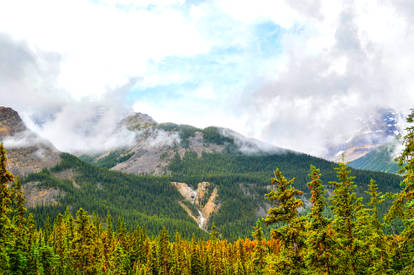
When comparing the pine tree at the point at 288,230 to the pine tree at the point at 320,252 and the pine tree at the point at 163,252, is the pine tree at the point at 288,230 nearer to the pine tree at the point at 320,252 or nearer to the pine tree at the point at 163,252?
the pine tree at the point at 320,252

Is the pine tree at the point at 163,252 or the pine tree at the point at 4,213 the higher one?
the pine tree at the point at 4,213

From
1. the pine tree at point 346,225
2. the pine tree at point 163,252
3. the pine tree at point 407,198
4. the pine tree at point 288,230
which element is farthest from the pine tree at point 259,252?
the pine tree at point 407,198

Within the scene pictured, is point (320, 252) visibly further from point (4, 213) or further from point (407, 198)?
point (4, 213)

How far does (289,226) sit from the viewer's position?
2450 centimetres

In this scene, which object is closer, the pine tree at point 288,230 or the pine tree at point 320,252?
the pine tree at point 320,252

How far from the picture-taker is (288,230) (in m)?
24.1

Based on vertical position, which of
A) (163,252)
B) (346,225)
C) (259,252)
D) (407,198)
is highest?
(407,198)

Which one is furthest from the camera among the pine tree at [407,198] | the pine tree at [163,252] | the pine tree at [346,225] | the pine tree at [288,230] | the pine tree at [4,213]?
the pine tree at [163,252]

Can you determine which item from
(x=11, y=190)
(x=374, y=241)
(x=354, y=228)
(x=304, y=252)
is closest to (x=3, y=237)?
(x=11, y=190)

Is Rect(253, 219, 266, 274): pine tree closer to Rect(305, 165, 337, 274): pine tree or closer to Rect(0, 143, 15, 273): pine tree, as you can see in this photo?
Rect(305, 165, 337, 274): pine tree

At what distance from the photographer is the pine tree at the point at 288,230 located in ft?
78.1

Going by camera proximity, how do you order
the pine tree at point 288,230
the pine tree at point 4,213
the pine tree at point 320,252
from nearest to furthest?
the pine tree at point 320,252 < the pine tree at point 288,230 < the pine tree at point 4,213

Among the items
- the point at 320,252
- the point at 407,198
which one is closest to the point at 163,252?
the point at 320,252

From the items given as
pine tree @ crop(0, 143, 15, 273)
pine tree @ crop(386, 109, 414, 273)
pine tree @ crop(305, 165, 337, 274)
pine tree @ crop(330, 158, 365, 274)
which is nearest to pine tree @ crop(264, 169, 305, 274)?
pine tree @ crop(305, 165, 337, 274)
